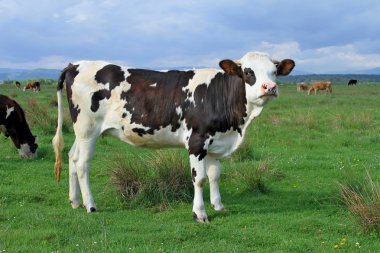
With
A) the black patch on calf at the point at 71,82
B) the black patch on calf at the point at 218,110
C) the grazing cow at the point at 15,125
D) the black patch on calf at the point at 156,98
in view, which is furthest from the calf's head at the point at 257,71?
the grazing cow at the point at 15,125

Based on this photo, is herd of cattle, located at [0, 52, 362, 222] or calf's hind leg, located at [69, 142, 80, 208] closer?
herd of cattle, located at [0, 52, 362, 222]

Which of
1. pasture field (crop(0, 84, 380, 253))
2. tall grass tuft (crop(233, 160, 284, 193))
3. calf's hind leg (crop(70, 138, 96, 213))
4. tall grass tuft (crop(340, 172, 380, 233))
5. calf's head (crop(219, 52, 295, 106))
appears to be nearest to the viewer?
pasture field (crop(0, 84, 380, 253))

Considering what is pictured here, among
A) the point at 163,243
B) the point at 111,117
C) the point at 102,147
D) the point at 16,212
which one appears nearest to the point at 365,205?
the point at 163,243

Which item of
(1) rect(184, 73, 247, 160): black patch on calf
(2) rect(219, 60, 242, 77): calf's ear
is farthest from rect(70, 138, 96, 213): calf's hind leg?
(2) rect(219, 60, 242, 77): calf's ear

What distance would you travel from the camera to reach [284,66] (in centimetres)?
803

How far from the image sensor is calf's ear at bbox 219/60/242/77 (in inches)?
307

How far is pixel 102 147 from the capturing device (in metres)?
14.7

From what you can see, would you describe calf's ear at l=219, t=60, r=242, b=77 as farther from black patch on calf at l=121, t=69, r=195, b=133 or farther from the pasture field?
the pasture field

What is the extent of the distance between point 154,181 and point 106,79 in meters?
1.95

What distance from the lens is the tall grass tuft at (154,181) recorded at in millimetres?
8758

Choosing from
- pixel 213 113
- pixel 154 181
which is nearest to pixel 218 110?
pixel 213 113

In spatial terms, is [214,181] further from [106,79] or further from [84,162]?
[106,79]

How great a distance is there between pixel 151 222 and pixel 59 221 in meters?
1.34

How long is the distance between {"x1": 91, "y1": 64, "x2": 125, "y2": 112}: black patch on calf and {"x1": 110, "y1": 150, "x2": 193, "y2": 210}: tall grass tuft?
138cm
